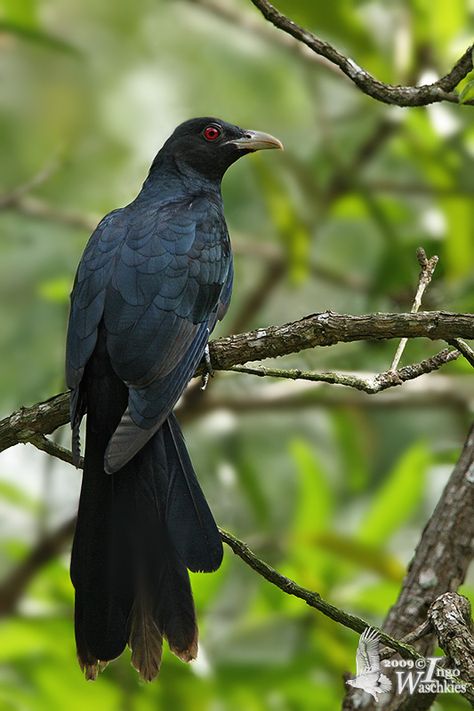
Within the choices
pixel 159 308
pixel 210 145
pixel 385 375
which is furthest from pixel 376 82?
pixel 210 145

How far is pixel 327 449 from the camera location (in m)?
8.30

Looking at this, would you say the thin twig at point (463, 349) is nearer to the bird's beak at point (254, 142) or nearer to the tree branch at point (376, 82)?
the tree branch at point (376, 82)

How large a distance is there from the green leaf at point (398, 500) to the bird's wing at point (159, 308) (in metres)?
1.99

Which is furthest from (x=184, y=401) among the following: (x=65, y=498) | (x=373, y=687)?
(x=373, y=687)

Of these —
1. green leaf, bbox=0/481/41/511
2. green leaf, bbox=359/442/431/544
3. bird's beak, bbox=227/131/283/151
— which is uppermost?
bird's beak, bbox=227/131/283/151

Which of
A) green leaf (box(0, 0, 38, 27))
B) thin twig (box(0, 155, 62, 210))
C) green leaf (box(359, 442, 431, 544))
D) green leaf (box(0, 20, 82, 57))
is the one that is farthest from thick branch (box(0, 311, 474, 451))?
green leaf (box(0, 0, 38, 27))

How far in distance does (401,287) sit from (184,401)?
1.30 meters

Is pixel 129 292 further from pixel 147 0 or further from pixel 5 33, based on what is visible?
pixel 147 0

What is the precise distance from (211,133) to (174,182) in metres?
0.36

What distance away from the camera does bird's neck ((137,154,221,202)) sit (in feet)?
15.4

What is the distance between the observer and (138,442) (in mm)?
3301

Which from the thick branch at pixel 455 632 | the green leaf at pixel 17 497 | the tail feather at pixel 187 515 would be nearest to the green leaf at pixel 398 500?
the green leaf at pixel 17 497

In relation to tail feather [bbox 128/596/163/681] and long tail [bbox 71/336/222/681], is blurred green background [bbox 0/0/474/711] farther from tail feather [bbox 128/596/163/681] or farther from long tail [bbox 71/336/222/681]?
Result: tail feather [bbox 128/596/163/681]

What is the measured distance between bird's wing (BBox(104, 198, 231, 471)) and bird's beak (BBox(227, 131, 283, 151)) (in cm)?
81
